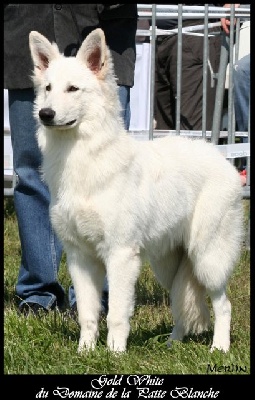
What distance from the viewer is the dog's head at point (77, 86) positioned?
3988 mm

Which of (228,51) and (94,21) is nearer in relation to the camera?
(94,21)

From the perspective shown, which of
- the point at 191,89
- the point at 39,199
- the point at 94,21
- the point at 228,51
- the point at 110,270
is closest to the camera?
the point at 110,270

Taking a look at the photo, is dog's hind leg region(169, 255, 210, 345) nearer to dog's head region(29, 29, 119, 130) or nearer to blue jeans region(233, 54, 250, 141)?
dog's head region(29, 29, 119, 130)

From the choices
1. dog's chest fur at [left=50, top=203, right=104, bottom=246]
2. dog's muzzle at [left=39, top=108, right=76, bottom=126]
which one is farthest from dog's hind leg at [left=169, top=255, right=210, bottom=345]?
dog's muzzle at [left=39, top=108, right=76, bottom=126]

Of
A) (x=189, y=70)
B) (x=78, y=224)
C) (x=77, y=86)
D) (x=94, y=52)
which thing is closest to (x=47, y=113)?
(x=77, y=86)

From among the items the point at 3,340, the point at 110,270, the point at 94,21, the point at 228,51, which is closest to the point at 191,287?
the point at 110,270

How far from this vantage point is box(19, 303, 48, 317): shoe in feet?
16.6

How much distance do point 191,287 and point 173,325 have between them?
0.42m

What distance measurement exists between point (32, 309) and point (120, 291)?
4.10 ft

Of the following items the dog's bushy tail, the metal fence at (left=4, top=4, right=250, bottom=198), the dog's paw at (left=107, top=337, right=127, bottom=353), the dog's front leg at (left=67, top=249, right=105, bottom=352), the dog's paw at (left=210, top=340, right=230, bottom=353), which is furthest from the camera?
the metal fence at (left=4, top=4, right=250, bottom=198)

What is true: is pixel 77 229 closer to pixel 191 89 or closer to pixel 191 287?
pixel 191 287

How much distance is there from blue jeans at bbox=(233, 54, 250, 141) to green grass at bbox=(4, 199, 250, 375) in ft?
6.55

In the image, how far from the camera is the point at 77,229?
13.5ft

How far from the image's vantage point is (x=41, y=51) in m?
4.27
